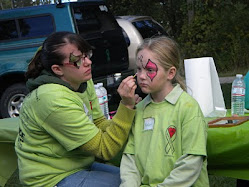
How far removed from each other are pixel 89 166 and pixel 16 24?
5207 millimetres

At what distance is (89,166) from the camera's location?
262 cm

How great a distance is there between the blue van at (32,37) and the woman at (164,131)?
4.88 m

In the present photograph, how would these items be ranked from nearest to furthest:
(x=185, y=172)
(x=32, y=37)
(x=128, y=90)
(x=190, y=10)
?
(x=185, y=172) → (x=128, y=90) → (x=32, y=37) → (x=190, y=10)

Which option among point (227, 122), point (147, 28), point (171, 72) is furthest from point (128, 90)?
point (147, 28)

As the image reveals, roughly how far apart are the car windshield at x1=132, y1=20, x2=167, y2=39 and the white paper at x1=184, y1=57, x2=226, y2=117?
6401 mm

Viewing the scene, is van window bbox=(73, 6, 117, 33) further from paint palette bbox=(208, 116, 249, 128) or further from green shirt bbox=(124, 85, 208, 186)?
green shirt bbox=(124, 85, 208, 186)

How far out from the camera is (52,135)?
2.36 metres

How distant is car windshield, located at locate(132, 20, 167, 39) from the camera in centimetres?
947

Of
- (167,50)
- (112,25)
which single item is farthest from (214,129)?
(112,25)

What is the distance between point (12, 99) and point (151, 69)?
5.47m

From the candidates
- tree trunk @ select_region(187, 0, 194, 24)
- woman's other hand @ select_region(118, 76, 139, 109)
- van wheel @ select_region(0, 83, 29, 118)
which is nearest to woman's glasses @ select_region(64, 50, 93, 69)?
woman's other hand @ select_region(118, 76, 139, 109)

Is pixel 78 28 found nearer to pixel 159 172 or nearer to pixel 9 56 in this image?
pixel 9 56

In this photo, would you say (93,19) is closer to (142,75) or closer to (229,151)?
(142,75)

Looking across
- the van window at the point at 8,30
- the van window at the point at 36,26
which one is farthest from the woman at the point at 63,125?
the van window at the point at 8,30
